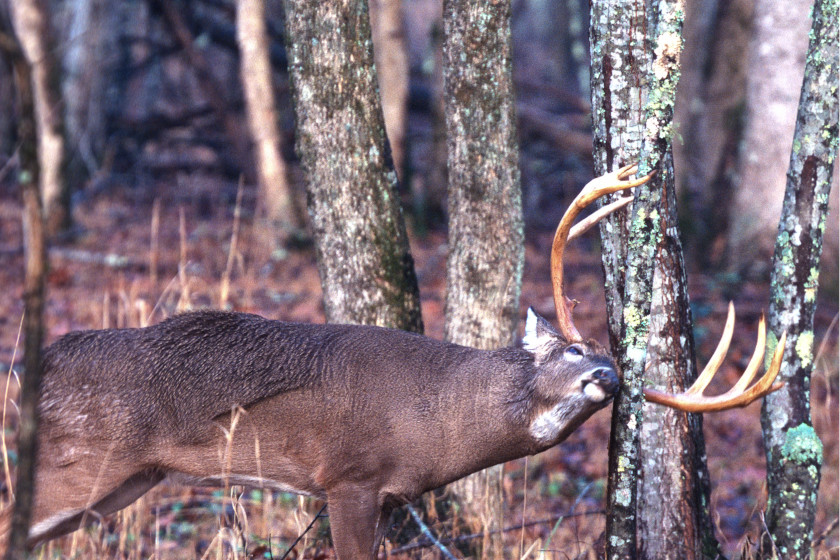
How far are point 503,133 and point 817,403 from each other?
4688 mm

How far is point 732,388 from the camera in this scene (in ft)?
11.5

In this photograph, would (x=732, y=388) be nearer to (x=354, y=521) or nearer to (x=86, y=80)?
(x=354, y=521)

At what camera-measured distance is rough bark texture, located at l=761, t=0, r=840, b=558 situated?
4465 millimetres

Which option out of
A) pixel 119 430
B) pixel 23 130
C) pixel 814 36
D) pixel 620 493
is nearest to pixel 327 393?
pixel 119 430

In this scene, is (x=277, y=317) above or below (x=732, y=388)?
above

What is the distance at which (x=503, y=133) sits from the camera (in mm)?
5004

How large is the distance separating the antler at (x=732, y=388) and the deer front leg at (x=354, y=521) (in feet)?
4.08

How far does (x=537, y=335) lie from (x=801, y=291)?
4.90 feet

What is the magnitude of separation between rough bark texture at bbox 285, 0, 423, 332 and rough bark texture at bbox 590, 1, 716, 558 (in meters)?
1.35

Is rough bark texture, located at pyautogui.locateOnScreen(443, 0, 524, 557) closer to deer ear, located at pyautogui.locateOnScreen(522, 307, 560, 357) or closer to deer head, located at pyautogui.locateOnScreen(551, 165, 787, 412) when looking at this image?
deer ear, located at pyautogui.locateOnScreen(522, 307, 560, 357)

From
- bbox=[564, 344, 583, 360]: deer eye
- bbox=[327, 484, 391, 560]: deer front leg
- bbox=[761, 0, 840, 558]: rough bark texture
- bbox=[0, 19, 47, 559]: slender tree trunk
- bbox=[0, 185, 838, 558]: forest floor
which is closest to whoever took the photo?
bbox=[0, 19, 47, 559]: slender tree trunk

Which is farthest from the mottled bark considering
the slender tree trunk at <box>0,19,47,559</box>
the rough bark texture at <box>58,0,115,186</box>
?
the slender tree trunk at <box>0,19,47,559</box>

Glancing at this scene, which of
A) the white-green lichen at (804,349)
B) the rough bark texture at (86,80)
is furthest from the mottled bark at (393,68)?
the white-green lichen at (804,349)

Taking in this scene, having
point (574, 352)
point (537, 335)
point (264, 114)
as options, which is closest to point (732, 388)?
Answer: point (574, 352)
